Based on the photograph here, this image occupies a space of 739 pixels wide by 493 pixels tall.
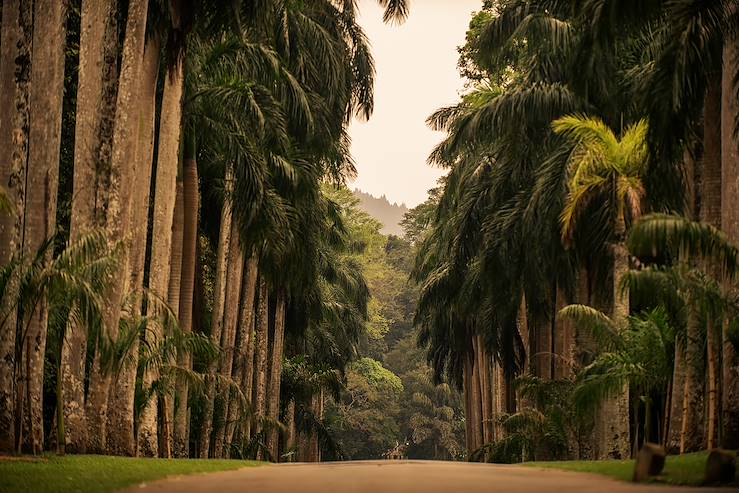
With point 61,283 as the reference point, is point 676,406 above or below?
below

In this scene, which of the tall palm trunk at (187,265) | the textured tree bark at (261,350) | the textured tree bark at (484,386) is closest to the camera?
the tall palm trunk at (187,265)

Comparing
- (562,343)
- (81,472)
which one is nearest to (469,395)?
(562,343)

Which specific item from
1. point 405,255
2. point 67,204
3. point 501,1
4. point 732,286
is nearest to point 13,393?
point 67,204

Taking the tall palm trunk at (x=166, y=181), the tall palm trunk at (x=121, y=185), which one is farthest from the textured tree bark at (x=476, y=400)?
the tall palm trunk at (x=121, y=185)

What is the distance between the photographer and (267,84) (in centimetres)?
2775

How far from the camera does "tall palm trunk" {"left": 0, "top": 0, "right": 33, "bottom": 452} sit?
48.7 ft

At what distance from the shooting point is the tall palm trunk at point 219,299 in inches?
1008

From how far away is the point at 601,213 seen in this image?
2509 cm

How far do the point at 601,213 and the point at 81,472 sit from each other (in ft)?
51.6

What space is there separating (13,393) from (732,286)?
10066mm

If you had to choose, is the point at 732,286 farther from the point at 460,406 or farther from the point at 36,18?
the point at 460,406

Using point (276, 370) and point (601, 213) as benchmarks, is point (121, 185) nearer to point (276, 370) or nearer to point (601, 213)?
point (601, 213)

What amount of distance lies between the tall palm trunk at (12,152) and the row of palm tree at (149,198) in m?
0.02

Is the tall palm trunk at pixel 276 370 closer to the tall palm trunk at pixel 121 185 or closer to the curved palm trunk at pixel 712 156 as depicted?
the tall palm trunk at pixel 121 185
